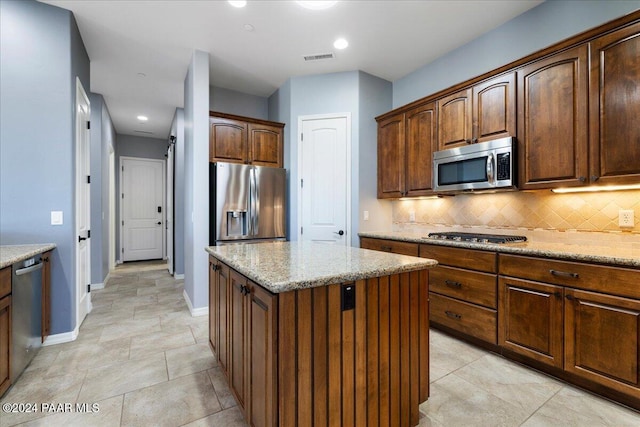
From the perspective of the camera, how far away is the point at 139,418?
1.67 m

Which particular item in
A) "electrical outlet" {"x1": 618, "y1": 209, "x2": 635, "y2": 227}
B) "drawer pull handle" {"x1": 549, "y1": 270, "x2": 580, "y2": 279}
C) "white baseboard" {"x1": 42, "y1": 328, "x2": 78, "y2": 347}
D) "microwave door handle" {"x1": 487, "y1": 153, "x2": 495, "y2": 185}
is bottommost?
"white baseboard" {"x1": 42, "y1": 328, "x2": 78, "y2": 347}

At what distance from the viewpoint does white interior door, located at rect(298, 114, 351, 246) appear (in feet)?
12.5

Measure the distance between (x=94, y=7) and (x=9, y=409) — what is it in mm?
3170

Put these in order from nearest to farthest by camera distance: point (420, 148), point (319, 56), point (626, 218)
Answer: point (626, 218) → point (420, 148) → point (319, 56)

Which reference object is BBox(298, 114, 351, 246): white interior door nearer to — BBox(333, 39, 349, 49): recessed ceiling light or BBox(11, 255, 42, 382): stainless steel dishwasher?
BBox(333, 39, 349, 49): recessed ceiling light

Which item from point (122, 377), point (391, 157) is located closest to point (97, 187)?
point (122, 377)

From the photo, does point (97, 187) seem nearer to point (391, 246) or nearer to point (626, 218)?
point (391, 246)

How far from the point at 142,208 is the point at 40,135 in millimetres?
4957

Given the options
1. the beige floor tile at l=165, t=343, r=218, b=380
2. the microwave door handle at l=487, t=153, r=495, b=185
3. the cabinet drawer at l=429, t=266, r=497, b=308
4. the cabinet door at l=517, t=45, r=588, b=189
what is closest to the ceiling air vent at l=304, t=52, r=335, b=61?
the cabinet door at l=517, t=45, r=588, b=189

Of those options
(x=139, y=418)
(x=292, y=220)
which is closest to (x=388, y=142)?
(x=292, y=220)

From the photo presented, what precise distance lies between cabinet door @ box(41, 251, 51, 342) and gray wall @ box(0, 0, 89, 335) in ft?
0.18

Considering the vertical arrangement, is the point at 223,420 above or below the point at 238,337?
below

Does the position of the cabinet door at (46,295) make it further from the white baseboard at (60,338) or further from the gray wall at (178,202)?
the gray wall at (178,202)

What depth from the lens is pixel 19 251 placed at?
2152 mm
